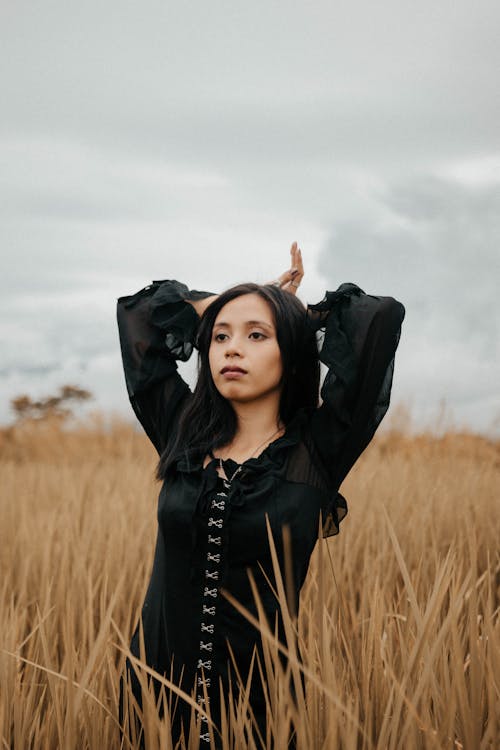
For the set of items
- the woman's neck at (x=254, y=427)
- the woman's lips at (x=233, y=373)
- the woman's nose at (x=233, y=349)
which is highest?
the woman's nose at (x=233, y=349)

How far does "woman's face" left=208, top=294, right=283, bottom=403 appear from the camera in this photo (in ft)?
5.58

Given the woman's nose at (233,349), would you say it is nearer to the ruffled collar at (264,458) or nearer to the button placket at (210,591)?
the ruffled collar at (264,458)

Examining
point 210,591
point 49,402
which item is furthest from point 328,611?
point 49,402

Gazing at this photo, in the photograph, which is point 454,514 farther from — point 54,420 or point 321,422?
point 54,420

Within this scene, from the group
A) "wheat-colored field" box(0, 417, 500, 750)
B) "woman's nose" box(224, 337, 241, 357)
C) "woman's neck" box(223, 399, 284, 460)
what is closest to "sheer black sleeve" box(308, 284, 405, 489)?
"woman's neck" box(223, 399, 284, 460)

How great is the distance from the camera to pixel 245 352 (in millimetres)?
1709

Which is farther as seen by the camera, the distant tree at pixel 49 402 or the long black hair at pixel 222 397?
the distant tree at pixel 49 402

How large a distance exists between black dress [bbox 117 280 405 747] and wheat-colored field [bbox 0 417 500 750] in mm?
119

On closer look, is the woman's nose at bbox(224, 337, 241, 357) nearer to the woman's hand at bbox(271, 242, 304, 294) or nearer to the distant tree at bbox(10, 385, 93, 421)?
the woman's hand at bbox(271, 242, 304, 294)

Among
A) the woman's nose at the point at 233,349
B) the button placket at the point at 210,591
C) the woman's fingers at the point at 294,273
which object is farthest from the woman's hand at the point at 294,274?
the button placket at the point at 210,591

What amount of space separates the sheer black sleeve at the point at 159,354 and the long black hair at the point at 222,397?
73mm

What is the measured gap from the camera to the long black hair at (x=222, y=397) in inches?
69.5

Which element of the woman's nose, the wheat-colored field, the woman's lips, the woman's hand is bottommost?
the wheat-colored field

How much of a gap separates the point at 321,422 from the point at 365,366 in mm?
175
